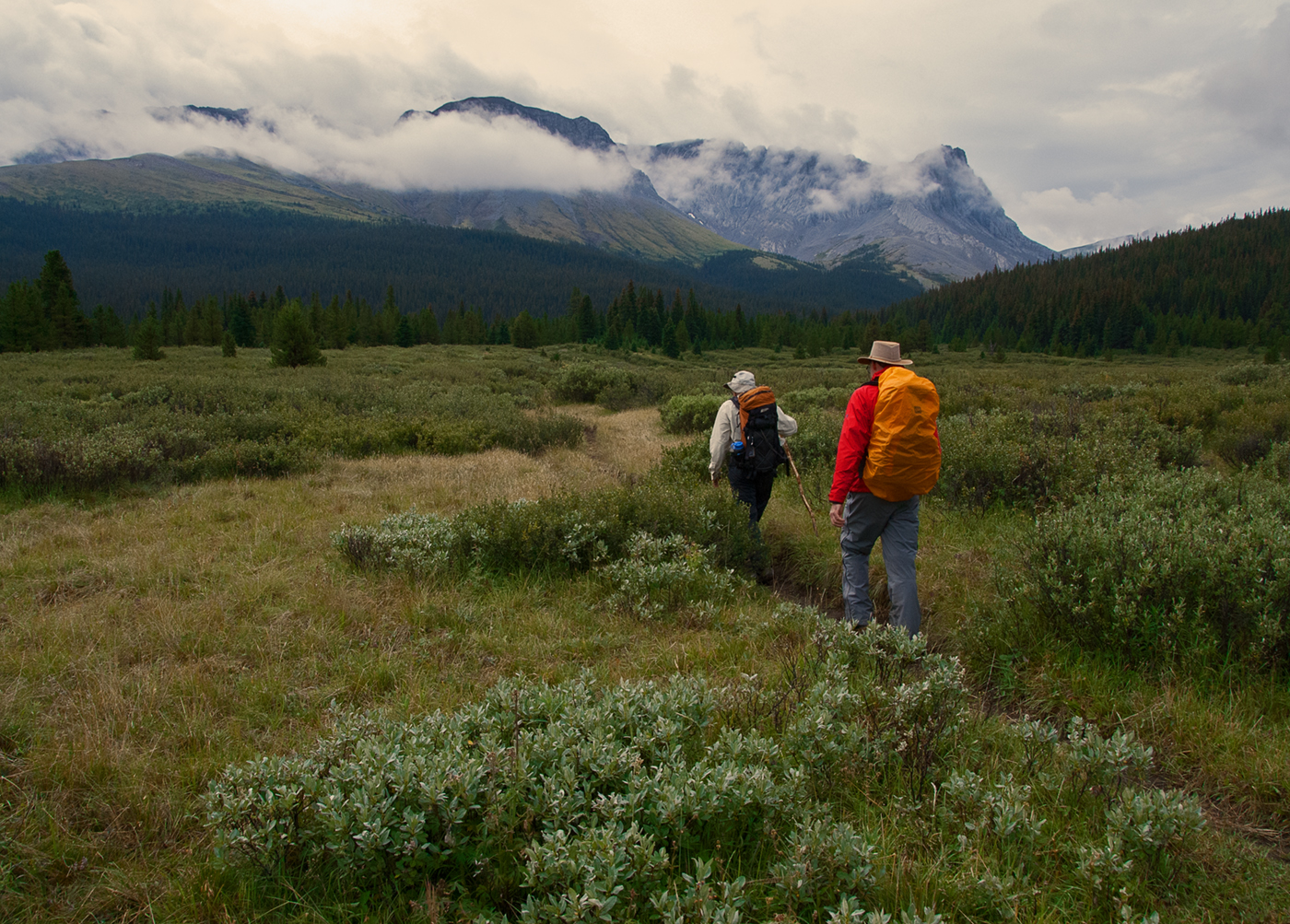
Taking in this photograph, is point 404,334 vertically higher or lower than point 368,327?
lower

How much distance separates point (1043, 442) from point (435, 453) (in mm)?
11763

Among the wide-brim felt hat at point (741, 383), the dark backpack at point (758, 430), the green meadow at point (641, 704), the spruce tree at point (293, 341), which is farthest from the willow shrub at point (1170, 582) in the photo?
the spruce tree at point (293, 341)

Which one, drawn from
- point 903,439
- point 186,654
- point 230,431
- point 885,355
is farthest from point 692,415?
point 186,654

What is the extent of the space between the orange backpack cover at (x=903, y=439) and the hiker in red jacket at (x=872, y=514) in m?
0.03

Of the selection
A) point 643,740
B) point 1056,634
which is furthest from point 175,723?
point 1056,634

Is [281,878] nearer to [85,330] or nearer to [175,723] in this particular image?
[175,723]

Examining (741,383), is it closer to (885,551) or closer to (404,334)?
(885,551)

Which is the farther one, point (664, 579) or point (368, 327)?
point (368, 327)

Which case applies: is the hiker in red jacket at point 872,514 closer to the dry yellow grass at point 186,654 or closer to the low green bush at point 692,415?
the dry yellow grass at point 186,654

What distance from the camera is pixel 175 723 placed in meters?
3.64

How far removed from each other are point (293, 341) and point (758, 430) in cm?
3539

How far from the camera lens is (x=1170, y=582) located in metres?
4.40

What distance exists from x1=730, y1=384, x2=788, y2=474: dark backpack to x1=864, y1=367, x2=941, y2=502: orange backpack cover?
2.24 metres

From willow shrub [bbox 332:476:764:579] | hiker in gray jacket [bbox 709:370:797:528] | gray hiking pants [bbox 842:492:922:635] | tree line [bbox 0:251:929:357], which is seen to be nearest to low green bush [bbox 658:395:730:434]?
hiker in gray jacket [bbox 709:370:797:528]
